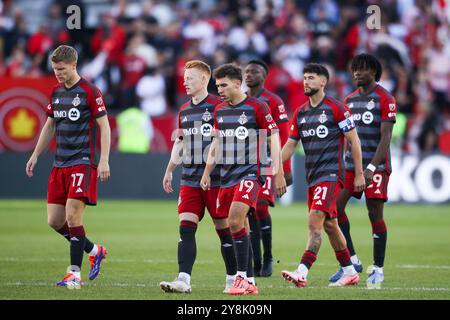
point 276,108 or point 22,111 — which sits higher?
point 22,111

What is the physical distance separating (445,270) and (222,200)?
371 cm

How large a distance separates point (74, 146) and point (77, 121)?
0.88ft

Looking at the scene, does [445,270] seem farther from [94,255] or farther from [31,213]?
[31,213]

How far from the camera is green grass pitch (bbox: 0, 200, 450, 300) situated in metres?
10.2

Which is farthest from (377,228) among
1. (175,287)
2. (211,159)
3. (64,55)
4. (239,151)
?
(64,55)

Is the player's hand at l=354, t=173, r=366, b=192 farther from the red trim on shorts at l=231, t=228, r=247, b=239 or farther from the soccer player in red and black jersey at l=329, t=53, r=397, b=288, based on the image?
the red trim on shorts at l=231, t=228, r=247, b=239

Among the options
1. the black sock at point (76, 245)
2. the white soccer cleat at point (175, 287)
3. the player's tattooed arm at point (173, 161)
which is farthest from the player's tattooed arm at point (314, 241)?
the black sock at point (76, 245)

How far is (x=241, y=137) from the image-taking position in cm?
1030

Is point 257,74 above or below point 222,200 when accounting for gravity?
above

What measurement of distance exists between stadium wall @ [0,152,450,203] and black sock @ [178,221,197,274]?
13.3 metres

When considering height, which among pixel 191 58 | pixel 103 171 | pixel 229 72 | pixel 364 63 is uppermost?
pixel 191 58

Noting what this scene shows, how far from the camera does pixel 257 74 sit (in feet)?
41.5

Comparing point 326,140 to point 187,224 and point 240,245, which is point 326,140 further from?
point 187,224
